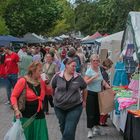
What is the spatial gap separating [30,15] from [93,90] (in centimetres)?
3128

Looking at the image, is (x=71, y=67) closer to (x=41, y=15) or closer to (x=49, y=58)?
(x=49, y=58)

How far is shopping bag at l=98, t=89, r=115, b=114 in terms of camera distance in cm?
925

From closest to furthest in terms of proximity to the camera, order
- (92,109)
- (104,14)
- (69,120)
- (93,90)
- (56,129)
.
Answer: (69,120) < (93,90) < (92,109) < (56,129) < (104,14)

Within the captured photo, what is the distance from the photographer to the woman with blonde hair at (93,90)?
30.0 ft

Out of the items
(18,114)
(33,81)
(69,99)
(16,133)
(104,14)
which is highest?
(104,14)

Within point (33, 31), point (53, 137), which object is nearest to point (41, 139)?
point (53, 137)

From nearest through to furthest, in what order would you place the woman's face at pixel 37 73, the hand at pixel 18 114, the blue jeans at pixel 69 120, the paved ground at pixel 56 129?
the hand at pixel 18 114 < the woman's face at pixel 37 73 < the blue jeans at pixel 69 120 < the paved ground at pixel 56 129

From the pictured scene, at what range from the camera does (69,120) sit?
7426 millimetres

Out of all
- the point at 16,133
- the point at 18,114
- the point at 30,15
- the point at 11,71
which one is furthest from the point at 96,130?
the point at 30,15

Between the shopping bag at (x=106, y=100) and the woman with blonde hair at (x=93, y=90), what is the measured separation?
13cm

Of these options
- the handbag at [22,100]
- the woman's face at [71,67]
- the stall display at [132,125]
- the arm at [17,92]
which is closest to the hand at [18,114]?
the arm at [17,92]

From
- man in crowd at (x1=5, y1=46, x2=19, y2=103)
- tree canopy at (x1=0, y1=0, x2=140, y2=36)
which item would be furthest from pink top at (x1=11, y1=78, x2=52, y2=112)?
tree canopy at (x1=0, y1=0, x2=140, y2=36)

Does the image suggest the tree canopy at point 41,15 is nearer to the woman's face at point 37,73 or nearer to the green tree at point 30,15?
the green tree at point 30,15

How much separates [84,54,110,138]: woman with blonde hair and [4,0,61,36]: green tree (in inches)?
1111
